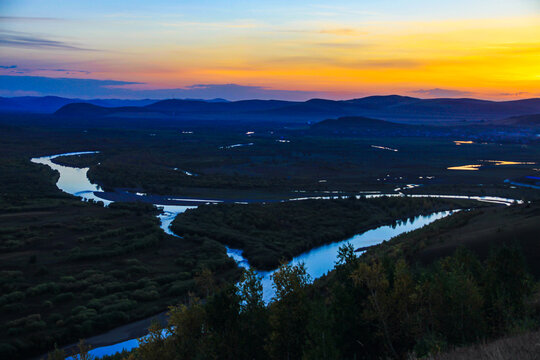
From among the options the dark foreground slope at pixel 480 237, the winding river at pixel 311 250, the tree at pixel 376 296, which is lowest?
the winding river at pixel 311 250

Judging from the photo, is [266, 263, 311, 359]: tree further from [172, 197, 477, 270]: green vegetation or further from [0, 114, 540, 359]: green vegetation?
[172, 197, 477, 270]: green vegetation

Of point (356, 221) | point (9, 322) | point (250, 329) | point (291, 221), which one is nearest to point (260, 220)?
point (291, 221)

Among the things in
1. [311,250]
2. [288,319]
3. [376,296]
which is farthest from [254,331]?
[311,250]

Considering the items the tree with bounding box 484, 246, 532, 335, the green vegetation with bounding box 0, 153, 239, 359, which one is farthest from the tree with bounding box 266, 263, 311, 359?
the green vegetation with bounding box 0, 153, 239, 359

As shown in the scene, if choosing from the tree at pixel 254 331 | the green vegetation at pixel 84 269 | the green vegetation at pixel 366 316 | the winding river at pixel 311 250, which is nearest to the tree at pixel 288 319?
the green vegetation at pixel 366 316

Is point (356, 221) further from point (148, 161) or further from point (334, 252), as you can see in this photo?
point (148, 161)

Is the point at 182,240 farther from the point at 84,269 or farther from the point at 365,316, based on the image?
the point at 365,316

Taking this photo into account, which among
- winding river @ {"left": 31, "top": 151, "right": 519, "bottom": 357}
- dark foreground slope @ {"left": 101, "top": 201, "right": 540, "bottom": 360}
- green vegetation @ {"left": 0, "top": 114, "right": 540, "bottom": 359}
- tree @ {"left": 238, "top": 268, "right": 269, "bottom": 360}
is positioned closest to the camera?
dark foreground slope @ {"left": 101, "top": 201, "right": 540, "bottom": 360}

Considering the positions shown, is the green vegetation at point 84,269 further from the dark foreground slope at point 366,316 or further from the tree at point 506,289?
the tree at point 506,289
